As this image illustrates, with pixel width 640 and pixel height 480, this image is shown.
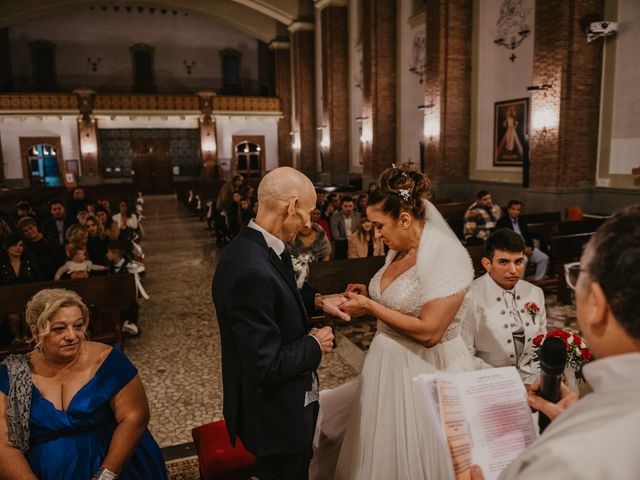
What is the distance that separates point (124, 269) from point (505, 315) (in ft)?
16.0

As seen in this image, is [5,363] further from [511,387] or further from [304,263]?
[304,263]

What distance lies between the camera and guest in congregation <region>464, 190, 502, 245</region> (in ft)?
26.0

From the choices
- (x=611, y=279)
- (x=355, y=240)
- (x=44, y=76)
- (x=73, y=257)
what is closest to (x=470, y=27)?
(x=355, y=240)

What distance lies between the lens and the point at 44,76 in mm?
24859

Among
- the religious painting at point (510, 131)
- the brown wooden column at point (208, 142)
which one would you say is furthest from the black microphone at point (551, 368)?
the brown wooden column at point (208, 142)

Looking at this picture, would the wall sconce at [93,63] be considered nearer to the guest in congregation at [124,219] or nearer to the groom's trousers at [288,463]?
the guest in congregation at [124,219]

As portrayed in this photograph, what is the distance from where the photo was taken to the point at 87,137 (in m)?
24.0

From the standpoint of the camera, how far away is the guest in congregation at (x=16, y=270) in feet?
17.2

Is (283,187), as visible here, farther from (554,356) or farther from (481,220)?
(481,220)

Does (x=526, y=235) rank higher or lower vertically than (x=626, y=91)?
lower

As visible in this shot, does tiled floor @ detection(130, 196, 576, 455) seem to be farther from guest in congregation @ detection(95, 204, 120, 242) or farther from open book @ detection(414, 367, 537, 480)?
open book @ detection(414, 367, 537, 480)

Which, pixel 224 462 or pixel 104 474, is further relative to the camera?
pixel 224 462

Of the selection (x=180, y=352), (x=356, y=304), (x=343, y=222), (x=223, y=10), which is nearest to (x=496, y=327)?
(x=356, y=304)

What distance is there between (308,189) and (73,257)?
15.8 ft
